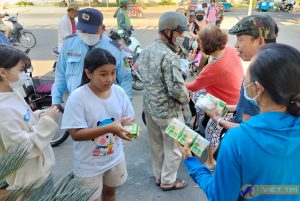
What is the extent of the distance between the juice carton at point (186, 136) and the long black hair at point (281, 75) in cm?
54

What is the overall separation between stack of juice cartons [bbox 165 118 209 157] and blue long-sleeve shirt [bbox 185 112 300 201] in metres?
0.32

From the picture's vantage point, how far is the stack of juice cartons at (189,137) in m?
1.63

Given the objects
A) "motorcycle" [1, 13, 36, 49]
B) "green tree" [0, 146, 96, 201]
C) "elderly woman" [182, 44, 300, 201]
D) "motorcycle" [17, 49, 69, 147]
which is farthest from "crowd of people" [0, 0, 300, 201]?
"motorcycle" [1, 13, 36, 49]

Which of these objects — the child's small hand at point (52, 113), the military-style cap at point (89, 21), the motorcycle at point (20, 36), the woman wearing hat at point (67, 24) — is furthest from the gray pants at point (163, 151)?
the motorcycle at point (20, 36)

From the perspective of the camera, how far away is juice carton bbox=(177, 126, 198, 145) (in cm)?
167

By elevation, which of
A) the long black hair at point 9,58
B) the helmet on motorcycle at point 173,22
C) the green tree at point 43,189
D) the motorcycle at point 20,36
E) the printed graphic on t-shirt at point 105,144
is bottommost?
the motorcycle at point 20,36

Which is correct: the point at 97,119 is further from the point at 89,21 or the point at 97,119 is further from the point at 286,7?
the point at 286,7

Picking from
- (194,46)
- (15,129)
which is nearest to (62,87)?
(15,129)

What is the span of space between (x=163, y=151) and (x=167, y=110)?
542 mm

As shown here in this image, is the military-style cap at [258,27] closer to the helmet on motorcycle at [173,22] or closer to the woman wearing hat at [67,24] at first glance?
the helmet on motorcycle at [173,22]

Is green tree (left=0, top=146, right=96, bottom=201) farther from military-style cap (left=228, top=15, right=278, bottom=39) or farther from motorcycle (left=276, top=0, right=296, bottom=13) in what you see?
motorcycle (left=276, top=0, right=296, bottom=13)

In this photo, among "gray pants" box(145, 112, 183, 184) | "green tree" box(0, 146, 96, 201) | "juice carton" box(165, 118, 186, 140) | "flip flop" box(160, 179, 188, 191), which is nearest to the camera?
"green tree" box(0, 146, 96, 201)

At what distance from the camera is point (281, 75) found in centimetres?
118

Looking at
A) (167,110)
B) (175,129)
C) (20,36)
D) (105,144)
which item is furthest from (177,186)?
(20,36)
